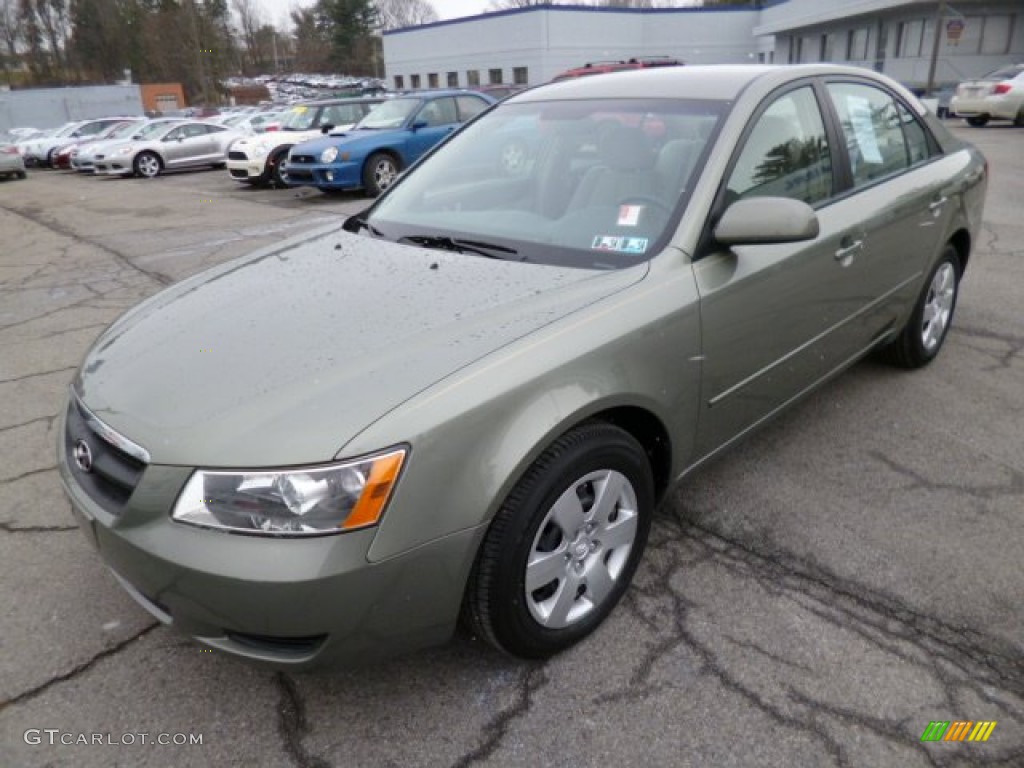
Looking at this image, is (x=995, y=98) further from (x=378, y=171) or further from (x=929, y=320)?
(x=929, y=320)

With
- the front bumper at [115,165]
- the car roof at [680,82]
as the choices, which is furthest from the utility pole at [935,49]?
the car roof at [680,82]

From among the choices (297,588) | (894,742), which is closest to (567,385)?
(297,588)

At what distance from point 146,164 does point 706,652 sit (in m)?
20.6

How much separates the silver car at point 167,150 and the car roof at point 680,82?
1854 centimetres

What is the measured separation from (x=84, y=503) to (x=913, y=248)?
359 cm

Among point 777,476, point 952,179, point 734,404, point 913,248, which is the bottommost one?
point 777,476

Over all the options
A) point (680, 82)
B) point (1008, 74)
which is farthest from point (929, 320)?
point (1008, 74)

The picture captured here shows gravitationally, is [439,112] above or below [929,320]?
above

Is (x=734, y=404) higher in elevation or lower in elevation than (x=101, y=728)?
higher

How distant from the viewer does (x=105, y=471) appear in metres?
→ 2.02

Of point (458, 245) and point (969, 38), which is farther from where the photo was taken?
point (969, 38)

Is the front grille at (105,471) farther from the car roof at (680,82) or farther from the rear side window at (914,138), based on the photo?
the rear side window at (914,138)

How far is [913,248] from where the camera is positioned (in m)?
3.65

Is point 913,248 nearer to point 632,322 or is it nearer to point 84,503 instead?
point 632,322
